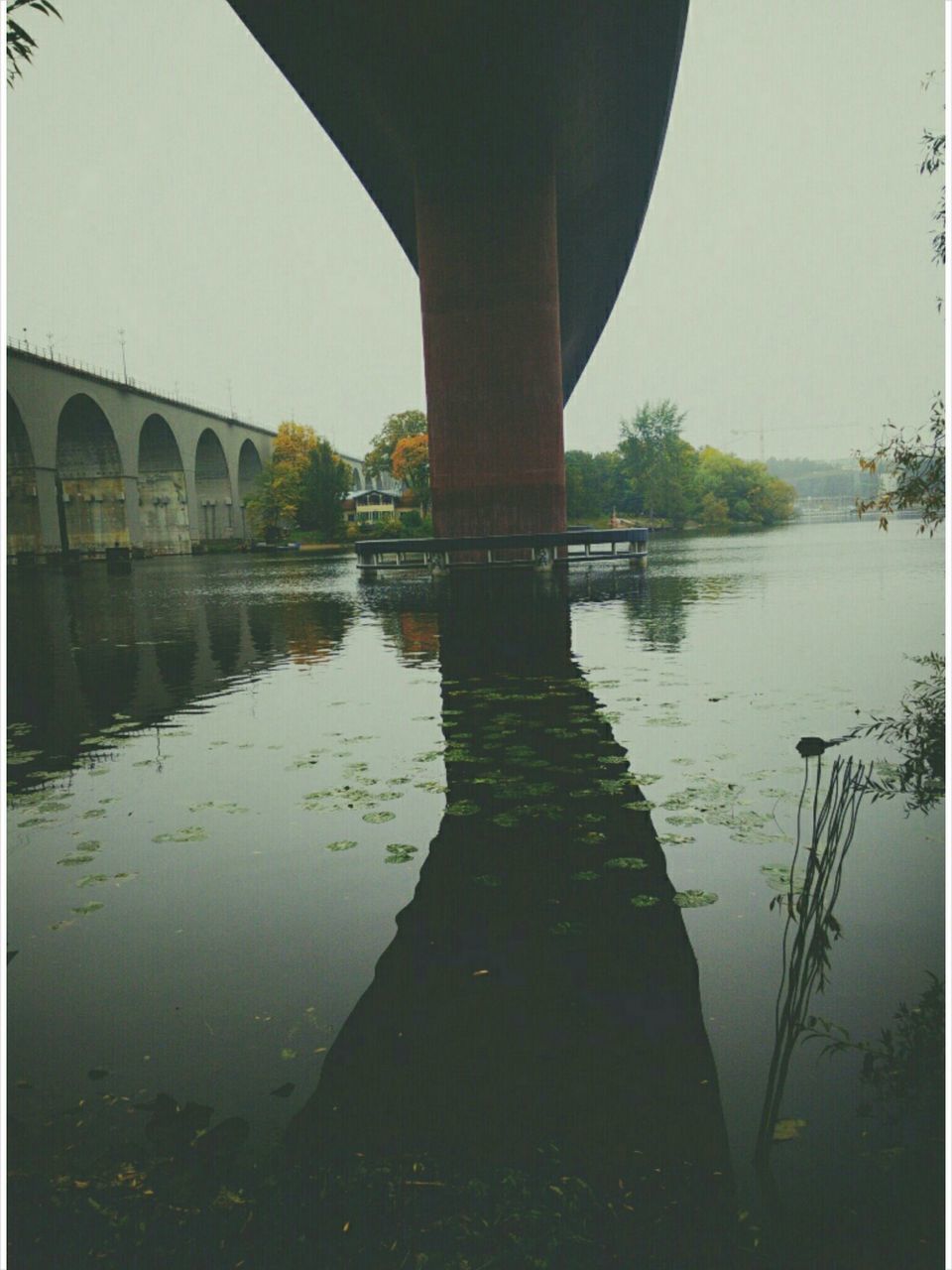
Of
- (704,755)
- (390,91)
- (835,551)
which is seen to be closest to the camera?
(704,755)

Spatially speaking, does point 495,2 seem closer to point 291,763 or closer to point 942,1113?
point 291,763

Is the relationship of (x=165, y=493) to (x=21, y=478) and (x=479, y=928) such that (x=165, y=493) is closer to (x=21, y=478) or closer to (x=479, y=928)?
(x=21, y=478)

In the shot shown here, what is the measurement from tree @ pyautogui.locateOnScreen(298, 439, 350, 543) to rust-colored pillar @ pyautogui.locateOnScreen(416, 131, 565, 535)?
180 ft

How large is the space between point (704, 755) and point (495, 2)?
15.6 meters

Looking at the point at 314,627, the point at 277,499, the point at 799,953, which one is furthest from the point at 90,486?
the point at 799,953

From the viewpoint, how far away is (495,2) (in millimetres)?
16094

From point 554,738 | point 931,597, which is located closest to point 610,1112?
point 554,738

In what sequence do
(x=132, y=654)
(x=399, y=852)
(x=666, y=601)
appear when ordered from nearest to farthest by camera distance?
(x=399, y=852) → (x=132, y=654) → (x=666, y=601)

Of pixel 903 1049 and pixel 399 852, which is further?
pixel 399 852

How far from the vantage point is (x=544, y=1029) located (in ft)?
9.22

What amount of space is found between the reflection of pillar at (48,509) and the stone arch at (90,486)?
1135cm

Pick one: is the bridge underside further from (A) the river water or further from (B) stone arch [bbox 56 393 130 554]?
(B) stone arch [bbox 56 393 130 554]

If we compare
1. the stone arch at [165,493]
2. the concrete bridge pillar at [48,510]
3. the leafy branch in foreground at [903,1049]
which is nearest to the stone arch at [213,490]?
the stone arch at [165,493]

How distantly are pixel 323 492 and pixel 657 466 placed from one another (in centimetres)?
4252
